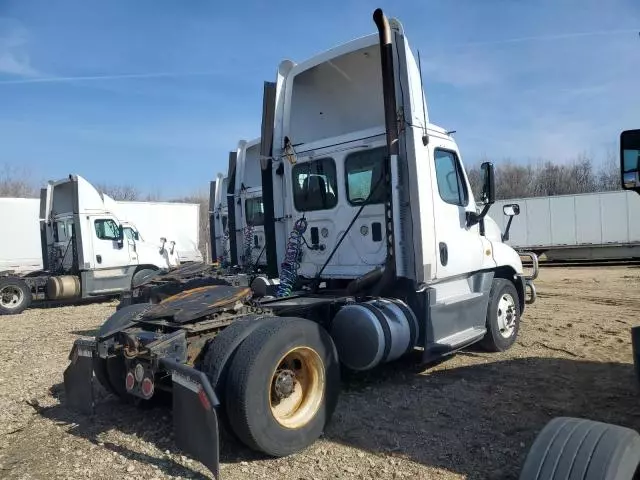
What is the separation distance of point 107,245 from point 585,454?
14.9 meters

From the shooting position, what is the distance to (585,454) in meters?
2.43

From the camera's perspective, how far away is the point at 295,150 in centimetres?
700

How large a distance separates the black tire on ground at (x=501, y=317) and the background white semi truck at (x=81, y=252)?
1047 cm

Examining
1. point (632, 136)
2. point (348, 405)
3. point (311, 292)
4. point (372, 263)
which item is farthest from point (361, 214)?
point (632, 136)

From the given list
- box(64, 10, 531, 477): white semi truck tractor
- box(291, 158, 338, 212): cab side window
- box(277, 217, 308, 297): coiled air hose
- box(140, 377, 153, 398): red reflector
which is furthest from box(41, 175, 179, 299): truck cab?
box(140, 377, 153, 398): red reflector

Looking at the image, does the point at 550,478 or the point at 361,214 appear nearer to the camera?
the point at 550,478

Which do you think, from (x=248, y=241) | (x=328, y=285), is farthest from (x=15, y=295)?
(x=328, y=285)

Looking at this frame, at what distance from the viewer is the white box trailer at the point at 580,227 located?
74.6ft

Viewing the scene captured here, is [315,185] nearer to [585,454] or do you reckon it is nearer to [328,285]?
[328,285]

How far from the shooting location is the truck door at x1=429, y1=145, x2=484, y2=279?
601 cm

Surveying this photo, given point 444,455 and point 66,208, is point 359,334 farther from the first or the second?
point 66,208

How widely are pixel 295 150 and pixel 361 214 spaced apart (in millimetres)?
1284

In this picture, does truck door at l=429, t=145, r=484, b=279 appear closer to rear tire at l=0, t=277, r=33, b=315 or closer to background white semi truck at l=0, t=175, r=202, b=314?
background white semi truck at l=0, t=175, r=202, b=314

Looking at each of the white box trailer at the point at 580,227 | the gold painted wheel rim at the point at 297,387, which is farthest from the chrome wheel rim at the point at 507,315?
the white box trailer at the point at 580,227
